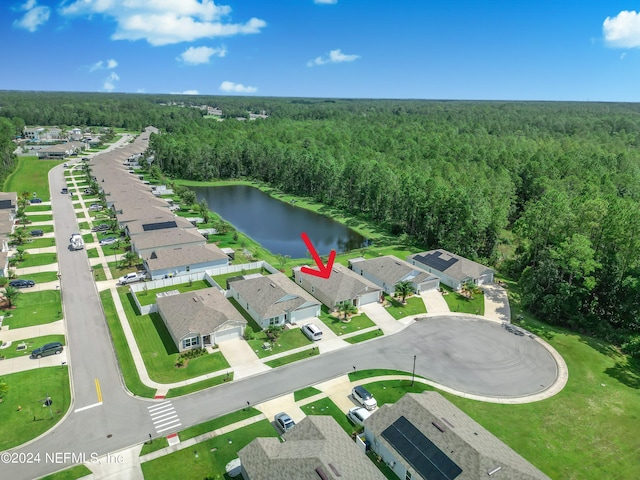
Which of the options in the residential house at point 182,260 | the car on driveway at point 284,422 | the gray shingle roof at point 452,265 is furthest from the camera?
the gray shingle roof at point 452,265

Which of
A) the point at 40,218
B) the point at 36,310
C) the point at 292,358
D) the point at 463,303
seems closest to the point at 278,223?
the point at 40,218

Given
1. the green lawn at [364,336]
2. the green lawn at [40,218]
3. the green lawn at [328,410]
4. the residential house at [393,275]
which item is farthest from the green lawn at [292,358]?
the green lawn at [40,218]

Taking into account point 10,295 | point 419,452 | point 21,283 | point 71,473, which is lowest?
point 71,473

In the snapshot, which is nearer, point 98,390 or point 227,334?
point 98,390

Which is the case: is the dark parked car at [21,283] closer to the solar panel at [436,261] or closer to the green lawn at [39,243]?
the green lawn at [39,243]

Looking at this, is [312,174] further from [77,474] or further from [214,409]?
[77,474]

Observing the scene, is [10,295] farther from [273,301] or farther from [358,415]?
[358,415]

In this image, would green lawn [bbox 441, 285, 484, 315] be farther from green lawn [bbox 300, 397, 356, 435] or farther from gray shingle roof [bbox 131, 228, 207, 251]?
gray shingle roof [bbox 131, 228, 207, 251]
